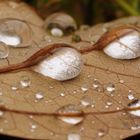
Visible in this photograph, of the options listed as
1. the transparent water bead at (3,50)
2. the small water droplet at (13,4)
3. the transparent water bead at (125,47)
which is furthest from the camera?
the small water droplet at (13,4)

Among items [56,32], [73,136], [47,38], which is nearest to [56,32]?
[56,32]

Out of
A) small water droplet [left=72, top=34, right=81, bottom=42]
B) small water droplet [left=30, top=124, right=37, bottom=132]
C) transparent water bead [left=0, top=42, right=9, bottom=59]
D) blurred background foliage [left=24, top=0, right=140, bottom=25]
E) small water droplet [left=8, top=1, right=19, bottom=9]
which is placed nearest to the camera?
small water droplet [left=30, top=124, right=37, bottom=132]

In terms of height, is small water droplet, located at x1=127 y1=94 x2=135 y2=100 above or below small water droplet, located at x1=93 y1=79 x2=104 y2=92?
below

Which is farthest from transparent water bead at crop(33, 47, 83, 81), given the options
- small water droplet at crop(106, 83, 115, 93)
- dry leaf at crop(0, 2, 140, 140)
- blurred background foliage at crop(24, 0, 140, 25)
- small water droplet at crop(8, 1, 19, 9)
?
blurred background foliage at crop(24, 0, 140, 25)

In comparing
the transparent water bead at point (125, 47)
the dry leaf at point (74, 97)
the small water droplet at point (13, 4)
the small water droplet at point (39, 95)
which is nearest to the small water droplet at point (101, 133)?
the dry leaf at point (74, 97)

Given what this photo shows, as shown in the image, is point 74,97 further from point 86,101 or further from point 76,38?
point 76,38

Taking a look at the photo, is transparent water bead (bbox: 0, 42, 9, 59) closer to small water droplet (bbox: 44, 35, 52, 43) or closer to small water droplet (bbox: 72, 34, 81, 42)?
small water droplet (bbox: 44, 35, 52, 43)

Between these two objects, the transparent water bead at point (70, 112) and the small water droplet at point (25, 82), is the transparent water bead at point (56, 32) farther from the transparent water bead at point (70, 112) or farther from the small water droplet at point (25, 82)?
the transparent water bead at point (70, 112)
